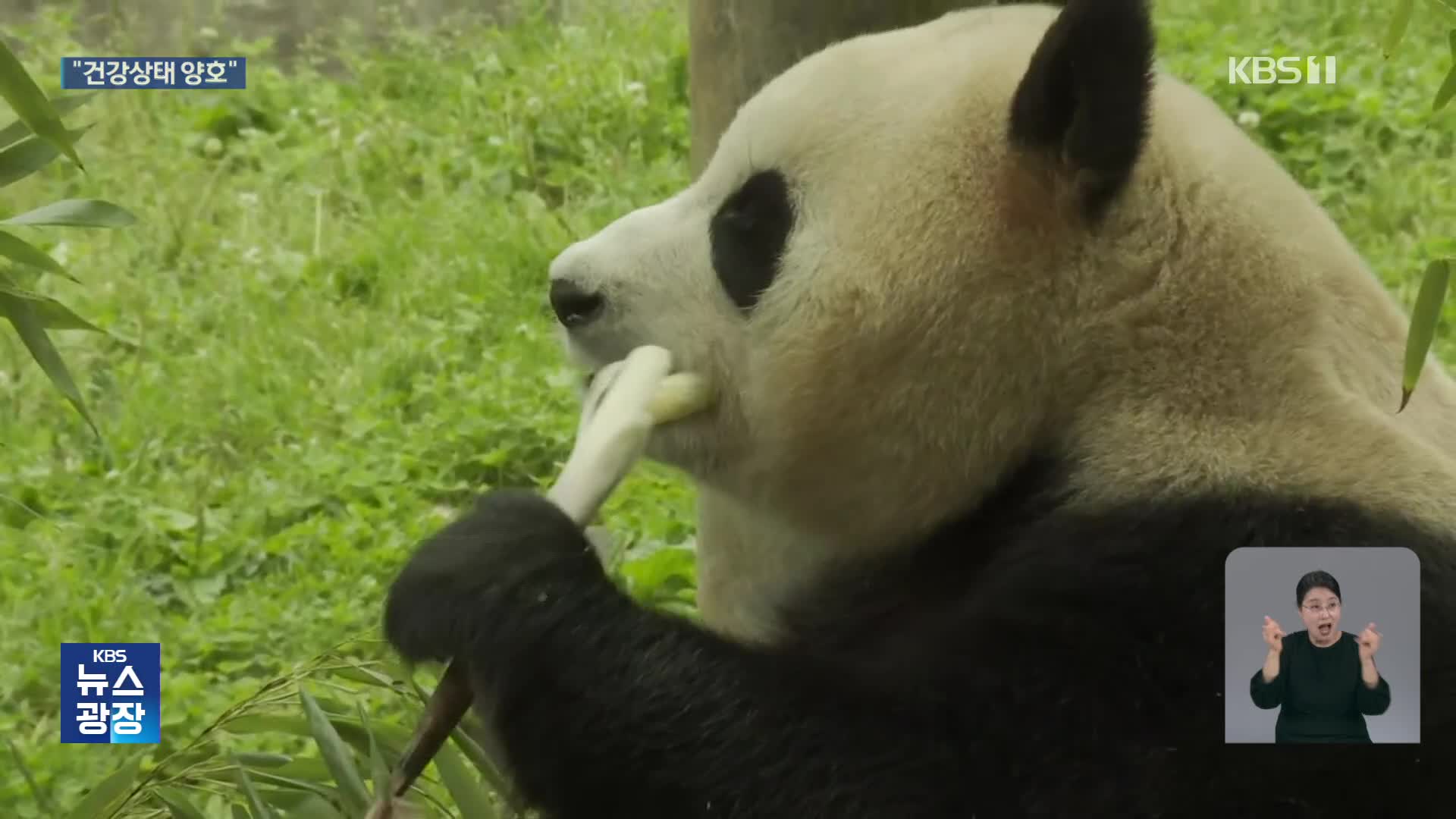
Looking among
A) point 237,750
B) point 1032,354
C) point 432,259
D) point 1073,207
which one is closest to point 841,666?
point 1032,354

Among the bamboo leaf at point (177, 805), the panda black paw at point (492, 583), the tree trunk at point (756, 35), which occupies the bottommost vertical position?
the bamboo leaf at point (177, 805)

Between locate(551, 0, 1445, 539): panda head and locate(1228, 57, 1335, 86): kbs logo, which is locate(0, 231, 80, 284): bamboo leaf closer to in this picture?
locate(551, 0, 1445, 539): panda head

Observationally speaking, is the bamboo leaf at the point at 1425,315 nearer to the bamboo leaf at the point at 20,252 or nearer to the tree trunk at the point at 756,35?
the tree trunk at the point at 756,35

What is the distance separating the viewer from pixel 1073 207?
138 cm

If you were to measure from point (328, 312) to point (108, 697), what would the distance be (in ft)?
2.90

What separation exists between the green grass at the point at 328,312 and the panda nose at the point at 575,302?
0.60 metres

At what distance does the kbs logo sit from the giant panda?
0.28 meters

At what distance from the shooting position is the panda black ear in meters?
1.30

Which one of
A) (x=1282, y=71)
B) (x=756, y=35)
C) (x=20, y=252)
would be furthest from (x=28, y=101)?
(x=1282, y=71)

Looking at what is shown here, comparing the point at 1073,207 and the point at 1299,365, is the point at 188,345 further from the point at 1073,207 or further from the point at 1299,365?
the point at 1299,365

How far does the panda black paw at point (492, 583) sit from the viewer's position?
4.46 ft

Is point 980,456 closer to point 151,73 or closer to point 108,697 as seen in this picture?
point 108,697

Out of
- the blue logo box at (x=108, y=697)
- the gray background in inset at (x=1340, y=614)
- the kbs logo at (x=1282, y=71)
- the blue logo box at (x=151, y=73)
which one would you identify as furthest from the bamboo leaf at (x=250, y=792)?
the kbs logo at (x=1282, y=71)

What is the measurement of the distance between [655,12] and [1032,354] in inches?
57.0
